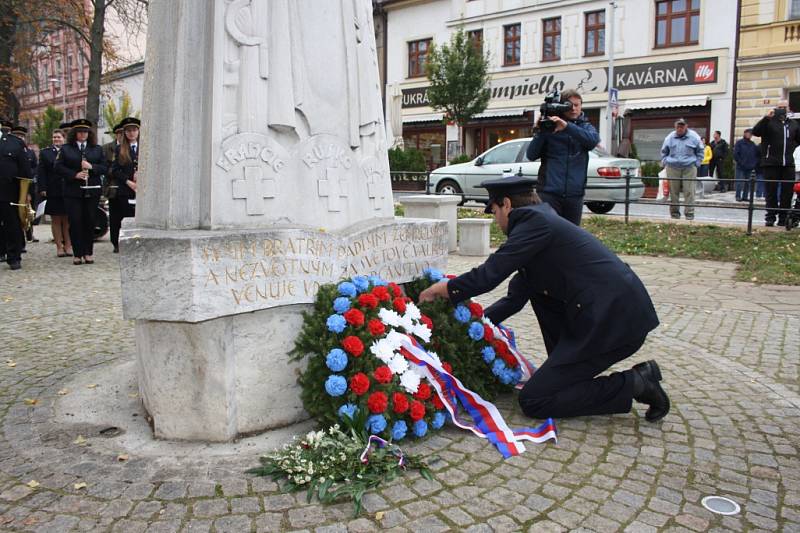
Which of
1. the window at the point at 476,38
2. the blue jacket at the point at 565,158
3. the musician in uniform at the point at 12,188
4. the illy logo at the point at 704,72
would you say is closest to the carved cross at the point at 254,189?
the blue jacket at the point at 565,158

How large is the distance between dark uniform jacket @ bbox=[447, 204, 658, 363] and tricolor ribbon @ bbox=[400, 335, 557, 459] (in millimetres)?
425

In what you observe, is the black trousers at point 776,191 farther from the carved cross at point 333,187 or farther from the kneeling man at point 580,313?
the carved cross at point 333,187

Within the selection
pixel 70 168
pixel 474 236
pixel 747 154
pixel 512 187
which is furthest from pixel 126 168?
pixel 747 154

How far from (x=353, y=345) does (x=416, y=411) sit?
462 millimetres

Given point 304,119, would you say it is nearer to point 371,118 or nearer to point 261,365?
point 371,118

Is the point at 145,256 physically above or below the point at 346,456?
above

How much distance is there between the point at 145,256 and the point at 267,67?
1.22 m

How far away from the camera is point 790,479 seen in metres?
3.36

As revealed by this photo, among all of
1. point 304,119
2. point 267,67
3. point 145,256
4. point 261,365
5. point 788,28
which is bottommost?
point 261,365

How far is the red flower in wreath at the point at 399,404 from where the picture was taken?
11.8ft

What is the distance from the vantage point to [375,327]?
3.73 metres

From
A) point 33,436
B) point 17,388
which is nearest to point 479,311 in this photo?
point 33,436

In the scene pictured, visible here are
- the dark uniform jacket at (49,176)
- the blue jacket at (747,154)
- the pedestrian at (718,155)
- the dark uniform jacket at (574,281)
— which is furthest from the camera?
A: the pedestrian at (718,155)

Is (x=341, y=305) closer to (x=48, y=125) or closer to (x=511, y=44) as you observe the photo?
(x=511, y=44)
